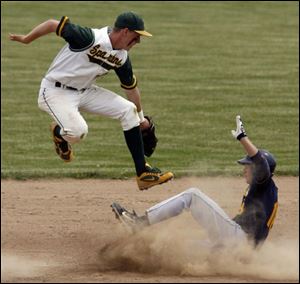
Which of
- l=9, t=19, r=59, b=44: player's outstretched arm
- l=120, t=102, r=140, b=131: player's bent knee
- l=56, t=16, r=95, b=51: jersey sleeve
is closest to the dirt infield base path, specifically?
l=120, t=102, r=140, b=131: player's bent knee

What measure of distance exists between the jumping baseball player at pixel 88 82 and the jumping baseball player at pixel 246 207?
95cm

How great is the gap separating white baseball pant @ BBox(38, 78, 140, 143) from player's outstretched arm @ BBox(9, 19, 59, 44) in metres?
0.81

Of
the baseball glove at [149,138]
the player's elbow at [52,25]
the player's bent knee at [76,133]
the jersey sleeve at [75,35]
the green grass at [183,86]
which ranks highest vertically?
the player's elbow at [52,25]

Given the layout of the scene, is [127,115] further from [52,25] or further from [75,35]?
[52,25]

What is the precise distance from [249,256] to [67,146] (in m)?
2.67

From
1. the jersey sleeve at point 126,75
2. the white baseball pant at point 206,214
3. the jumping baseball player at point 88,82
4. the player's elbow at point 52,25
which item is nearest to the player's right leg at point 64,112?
the jumping baseball player at point 88,82

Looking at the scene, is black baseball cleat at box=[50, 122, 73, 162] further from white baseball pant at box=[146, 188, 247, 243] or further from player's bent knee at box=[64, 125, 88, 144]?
white baseball pant at box=[146, 188, 247, 243]

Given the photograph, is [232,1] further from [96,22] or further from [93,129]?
[93,129]

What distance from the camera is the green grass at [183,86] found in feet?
52.6

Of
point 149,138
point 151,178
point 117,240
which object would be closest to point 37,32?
point 151,178

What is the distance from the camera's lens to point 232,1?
33031 mm

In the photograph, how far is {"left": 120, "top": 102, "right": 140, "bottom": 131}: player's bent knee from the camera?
34.9 ft

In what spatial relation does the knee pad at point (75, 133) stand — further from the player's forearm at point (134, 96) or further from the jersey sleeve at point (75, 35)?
the player's forearm at point (134, 96)

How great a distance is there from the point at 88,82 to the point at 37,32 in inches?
39.2
